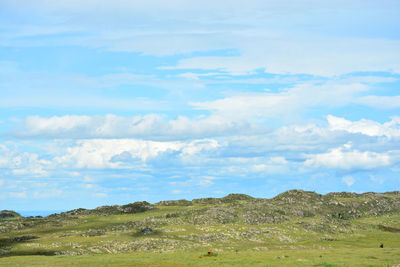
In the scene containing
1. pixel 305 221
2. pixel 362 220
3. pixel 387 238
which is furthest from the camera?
pixel 362 220

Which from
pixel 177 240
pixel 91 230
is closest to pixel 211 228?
pixel 177 240

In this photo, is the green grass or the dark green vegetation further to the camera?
the dark green vegetation

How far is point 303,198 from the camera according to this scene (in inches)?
6432

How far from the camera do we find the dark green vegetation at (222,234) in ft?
238

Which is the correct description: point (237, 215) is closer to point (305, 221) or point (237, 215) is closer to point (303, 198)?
point (305, 221)

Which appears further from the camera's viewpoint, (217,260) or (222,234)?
(222,234)

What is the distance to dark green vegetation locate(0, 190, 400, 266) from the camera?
72625mm

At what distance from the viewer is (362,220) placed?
14550cm

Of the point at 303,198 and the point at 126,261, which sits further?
the point at 303,198

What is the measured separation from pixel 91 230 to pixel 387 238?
7573 centimetres

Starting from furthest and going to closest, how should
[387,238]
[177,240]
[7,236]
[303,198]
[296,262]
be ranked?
[303,198]
[387,238]
[7,236]
[177,240]
[296,262]

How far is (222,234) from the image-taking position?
356 ft

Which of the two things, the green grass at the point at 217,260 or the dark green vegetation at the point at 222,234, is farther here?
the dark green vegetation at the point at 222,234

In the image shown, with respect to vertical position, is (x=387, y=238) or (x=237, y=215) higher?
(x=237, y=215)
